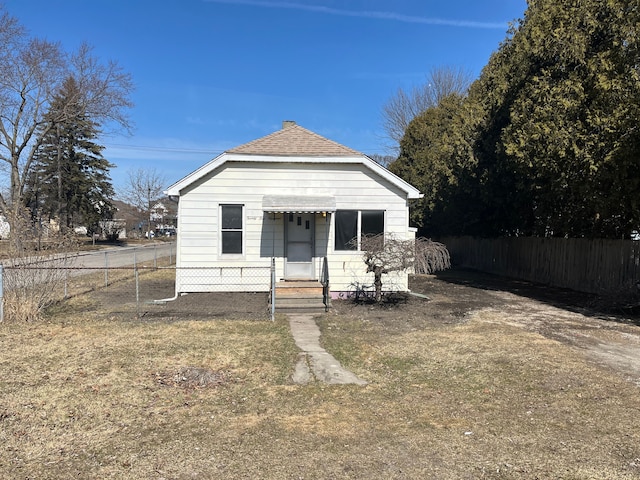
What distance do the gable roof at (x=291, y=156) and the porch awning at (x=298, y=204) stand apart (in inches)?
40.2

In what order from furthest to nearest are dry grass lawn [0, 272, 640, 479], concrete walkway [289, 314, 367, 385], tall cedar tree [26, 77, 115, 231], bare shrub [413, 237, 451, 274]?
tall cedar tree [26, 77, 115, 231] < bare shrub [413, 237, 451, 274] < concrete walkway [289, 314, 367, 385] < dry grass lawn [0, 272, 640, 479]

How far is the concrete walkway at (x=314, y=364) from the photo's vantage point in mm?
5598

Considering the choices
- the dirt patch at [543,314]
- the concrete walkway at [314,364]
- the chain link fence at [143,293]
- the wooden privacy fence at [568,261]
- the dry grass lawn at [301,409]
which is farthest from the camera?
the wooden privacy fence at [568,261]

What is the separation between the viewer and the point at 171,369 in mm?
5828

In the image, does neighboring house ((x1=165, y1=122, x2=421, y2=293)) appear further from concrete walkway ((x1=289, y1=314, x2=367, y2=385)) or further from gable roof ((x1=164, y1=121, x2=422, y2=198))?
concrete walkway ((x1=289, y1=314, x2=367, y2=385))

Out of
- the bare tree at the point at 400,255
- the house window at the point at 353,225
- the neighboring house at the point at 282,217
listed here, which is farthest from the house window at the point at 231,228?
the bare tree at the point at 400,255

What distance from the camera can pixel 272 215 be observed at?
11688 millimetres

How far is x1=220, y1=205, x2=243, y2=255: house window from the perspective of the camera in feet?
38.3

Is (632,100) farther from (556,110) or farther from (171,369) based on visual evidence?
(171,369)

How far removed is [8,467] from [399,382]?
160 inches

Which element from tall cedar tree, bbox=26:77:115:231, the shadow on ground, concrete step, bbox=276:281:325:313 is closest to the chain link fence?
concrete step, bbox=276:281:325:313

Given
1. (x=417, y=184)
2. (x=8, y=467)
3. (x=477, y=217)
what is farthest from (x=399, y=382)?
(x=417, y=184)

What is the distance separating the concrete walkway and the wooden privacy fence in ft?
26.9

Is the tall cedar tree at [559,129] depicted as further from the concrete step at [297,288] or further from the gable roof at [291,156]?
the concrete step at [297,288]
